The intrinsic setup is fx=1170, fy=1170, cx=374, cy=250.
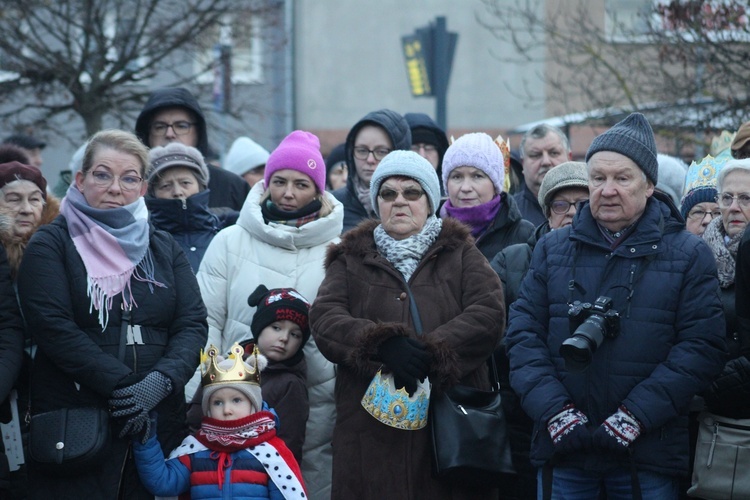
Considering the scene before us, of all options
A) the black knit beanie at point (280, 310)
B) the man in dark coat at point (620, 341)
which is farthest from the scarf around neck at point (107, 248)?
the man in dark coat at point (620, 341)

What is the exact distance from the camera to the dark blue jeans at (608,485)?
15.7 ft

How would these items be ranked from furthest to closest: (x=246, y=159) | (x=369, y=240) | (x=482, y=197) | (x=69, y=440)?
(x=246, y=159)
(x=482, y=197)
(x=369, y=240)
(x=69, y=440)

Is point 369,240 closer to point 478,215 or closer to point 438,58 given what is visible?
point 478,215

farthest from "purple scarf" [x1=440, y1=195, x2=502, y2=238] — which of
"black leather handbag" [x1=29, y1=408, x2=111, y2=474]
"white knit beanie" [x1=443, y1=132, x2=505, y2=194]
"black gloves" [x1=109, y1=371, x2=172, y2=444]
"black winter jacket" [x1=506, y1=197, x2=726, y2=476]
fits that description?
"black leather handbag" [x1=29, y1=408, x2=111, y2=474]

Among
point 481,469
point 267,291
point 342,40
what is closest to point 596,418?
point 481,469

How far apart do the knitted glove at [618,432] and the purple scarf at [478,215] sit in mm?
1748

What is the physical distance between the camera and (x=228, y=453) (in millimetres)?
5105

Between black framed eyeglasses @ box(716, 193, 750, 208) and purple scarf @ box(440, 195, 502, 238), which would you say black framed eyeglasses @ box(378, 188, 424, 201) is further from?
black framed eyeglasses @ box(716, 193, 750, 208)

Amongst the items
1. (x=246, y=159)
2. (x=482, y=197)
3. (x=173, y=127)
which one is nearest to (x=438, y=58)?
(x=246, y=159)

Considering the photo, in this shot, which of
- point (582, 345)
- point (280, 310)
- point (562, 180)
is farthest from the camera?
point (562, 180)

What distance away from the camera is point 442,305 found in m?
5.28

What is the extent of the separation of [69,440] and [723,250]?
117 inches

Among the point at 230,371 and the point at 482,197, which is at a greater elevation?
the point at 482,197

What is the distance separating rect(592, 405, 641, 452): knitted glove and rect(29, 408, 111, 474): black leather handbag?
202 cm
